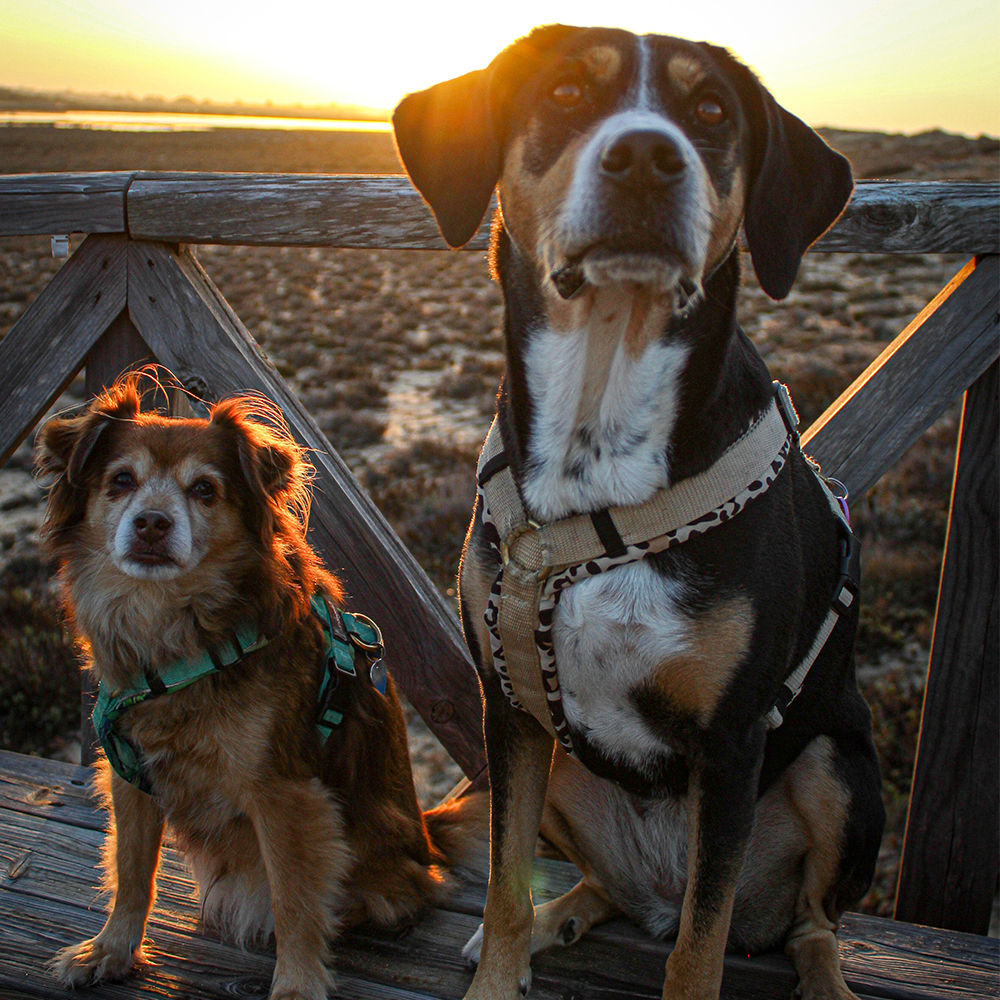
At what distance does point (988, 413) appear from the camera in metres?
2.60

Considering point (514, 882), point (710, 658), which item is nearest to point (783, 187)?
point (710, 658)

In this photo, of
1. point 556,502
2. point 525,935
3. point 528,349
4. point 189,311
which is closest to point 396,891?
point 525,935

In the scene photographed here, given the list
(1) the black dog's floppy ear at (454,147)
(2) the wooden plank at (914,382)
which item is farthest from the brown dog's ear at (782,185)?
(2) the wooden plank at (914,382)

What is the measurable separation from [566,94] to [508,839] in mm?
1650

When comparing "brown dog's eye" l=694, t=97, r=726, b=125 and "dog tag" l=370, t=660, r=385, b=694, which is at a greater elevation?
"brown dog's eye" l=694, t=97, r=726, b=125

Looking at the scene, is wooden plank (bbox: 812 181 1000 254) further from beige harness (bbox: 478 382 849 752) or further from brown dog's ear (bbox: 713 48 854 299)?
beige harness (bbox: 478 382 849 752)

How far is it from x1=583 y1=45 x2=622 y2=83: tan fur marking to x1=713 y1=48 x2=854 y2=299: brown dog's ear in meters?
0.26

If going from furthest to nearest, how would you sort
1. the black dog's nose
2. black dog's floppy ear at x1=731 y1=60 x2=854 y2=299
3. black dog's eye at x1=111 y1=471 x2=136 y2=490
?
black dog's eye at x1=111 y1=471 x2=136 y2=490
black dog's floppy ear at x1=731 y1=60 x2=854 y2=299
the black dog's nose

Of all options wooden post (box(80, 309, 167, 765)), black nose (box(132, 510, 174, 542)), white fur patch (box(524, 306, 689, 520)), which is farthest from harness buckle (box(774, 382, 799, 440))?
wooden post (box(80, 309, 167, 765))

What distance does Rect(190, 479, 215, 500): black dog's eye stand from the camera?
7.31ft

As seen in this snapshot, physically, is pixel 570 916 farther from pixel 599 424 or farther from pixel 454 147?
pixel 454 147

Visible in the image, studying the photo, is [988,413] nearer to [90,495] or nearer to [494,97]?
[494,97]

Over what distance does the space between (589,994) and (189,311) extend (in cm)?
221

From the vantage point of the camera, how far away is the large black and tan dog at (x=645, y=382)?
5.53 ft
